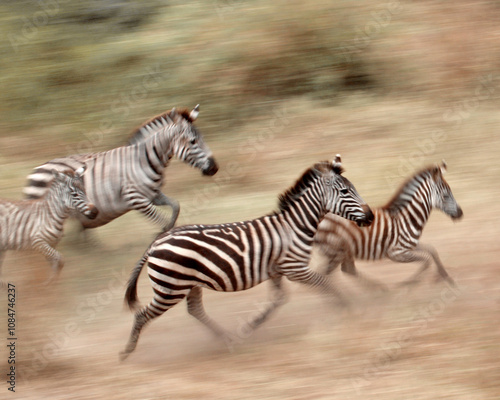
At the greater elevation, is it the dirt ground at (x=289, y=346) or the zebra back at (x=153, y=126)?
the zebra back at (x=153, y=126)

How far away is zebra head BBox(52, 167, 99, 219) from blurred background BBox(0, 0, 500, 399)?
2.32ft

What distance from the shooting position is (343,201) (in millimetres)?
6516

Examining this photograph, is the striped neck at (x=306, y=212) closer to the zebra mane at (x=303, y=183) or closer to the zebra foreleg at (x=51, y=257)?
the zebra mane at (x=303, y=183)

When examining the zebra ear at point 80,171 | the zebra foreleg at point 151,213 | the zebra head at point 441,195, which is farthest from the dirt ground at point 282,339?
the zebra ear at point 80,171

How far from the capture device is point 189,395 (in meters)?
5.56

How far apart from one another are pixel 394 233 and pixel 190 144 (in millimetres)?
2739

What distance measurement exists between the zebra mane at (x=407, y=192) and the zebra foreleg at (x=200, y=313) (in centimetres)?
205

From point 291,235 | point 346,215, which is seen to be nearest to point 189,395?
point 291,235

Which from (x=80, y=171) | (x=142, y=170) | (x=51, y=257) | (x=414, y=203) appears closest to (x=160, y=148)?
(x=142, y=170)

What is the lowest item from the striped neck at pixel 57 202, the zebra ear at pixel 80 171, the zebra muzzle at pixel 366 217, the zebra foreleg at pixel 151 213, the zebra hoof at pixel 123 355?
the zebra hoof at pixel 123 355

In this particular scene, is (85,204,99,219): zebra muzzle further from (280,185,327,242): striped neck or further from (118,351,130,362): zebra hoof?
(280,185,327,242): striped neck

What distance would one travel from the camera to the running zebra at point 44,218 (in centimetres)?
751

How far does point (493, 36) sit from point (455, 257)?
649cm

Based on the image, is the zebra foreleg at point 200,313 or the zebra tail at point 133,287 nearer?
the zebra tail at point 133,287
